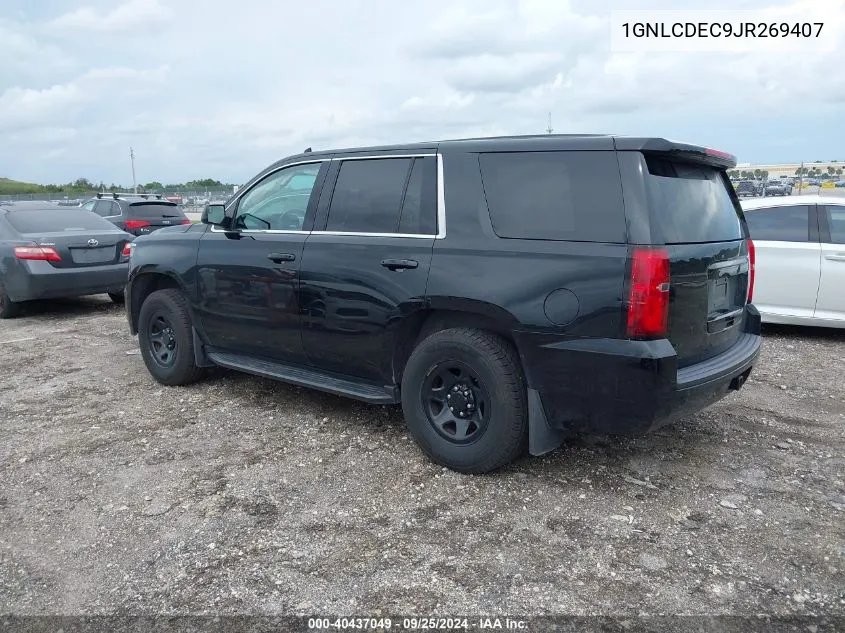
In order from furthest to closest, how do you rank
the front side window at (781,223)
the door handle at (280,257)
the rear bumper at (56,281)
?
the rear bumper at (56,281) → the front side window at (781,223) → the door handle at (280,257)

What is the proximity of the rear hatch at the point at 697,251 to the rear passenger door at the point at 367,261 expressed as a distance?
1.26 meters

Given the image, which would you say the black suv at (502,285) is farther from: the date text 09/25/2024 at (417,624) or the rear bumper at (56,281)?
the rear bumper at (56,281)

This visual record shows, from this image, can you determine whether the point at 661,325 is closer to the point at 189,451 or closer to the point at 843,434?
the point at 843,434

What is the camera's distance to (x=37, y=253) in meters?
8.34

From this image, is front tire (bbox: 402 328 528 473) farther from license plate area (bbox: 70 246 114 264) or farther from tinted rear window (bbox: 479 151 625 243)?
license plate area (bbox: 70 246 114 264)

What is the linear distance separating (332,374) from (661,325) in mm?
2152

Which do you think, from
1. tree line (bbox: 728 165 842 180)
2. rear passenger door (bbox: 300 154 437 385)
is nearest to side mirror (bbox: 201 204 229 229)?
rear passenger door (bbox: 300 154 437 385)

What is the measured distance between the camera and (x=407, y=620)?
2.64 m

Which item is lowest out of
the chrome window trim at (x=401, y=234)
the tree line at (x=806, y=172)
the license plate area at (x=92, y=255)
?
the license plate area at (x=92, y=255)

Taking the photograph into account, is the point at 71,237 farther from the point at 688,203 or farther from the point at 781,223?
the point at 781,223

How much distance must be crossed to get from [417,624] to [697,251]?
7.26 feet

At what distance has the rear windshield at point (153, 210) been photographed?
514 inches

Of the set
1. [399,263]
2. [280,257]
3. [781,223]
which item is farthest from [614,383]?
[781,223]

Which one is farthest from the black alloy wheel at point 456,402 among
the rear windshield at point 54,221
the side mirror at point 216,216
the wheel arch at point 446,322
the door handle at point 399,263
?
the rear windshield at point 54,221
